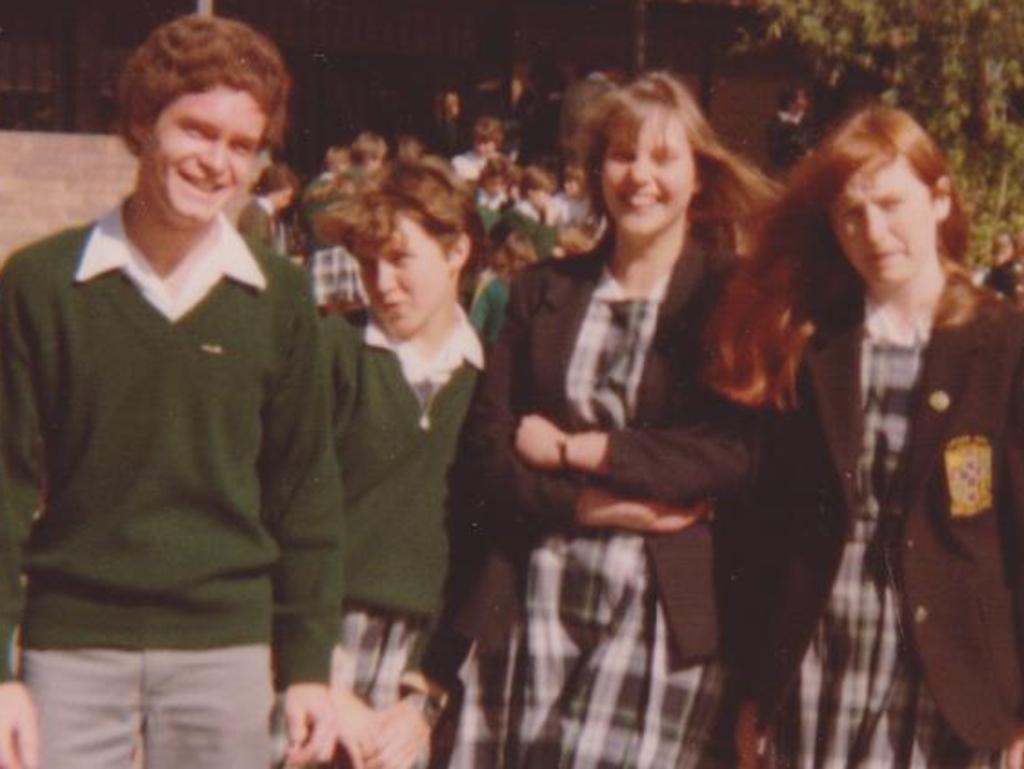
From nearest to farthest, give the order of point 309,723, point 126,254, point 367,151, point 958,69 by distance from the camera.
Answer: point 126,254, point 309,723, point 367,151, point 958,69

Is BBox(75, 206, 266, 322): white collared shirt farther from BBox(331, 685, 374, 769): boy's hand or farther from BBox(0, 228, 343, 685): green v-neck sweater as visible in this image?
BBox(331, 685, 374, 769): boy's hand

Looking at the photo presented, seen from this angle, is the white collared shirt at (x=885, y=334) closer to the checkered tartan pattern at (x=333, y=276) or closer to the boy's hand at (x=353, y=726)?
the boy's hand at (x=353, y=726)

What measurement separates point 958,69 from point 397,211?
13.7 metres

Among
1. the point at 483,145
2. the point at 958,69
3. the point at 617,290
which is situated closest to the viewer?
→ the point at 617,290

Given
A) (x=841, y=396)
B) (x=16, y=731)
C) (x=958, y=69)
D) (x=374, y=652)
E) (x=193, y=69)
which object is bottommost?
(x=374, y=652)

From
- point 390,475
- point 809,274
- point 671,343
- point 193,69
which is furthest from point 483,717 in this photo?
point 193,69

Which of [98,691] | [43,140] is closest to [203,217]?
[98,691]

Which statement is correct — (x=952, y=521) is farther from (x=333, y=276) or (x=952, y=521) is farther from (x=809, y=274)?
(x=333, y=276)

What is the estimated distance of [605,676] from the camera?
14.2 feet

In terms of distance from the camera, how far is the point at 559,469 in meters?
4.29

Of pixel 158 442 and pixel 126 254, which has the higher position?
pixel 126 254

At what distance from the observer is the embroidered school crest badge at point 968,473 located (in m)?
4.06

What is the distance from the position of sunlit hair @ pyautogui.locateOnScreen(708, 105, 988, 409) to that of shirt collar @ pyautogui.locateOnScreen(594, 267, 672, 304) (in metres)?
0.14

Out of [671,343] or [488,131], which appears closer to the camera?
[671,343]
